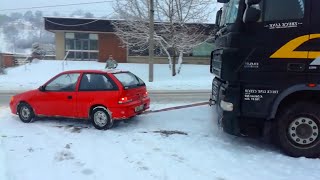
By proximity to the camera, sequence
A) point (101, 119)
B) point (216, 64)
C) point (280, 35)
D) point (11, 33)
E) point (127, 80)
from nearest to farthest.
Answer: point (280, 35) → point (216, 64) → point (101, 119) → point (127, 80) → point (11, 33)

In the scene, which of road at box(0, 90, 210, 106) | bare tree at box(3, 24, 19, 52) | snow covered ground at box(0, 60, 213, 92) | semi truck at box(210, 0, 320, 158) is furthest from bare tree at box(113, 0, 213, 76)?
bare tree at box(3, 24, 19, 52)

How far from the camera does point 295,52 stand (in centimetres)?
703

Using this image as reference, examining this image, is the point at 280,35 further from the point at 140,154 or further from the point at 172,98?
the point at 172,98

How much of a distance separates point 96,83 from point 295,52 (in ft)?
15.9

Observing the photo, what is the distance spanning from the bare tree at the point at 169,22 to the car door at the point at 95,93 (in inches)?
812

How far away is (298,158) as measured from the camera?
7098mm

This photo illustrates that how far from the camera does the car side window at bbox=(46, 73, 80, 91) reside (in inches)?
397

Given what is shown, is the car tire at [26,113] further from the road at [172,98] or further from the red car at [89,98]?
the road at [172,98]

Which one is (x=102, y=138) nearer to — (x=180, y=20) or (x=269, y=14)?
(x=269, y=14)

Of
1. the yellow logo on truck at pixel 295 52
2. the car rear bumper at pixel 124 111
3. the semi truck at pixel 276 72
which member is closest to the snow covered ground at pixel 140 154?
the car rear bumper at pixel 124 111

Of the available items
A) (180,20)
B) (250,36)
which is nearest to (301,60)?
(250,36)

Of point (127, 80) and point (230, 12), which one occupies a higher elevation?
point (230, 12)

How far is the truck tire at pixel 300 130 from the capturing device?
7.14 meters

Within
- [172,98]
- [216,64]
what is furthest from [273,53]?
[172,98]
